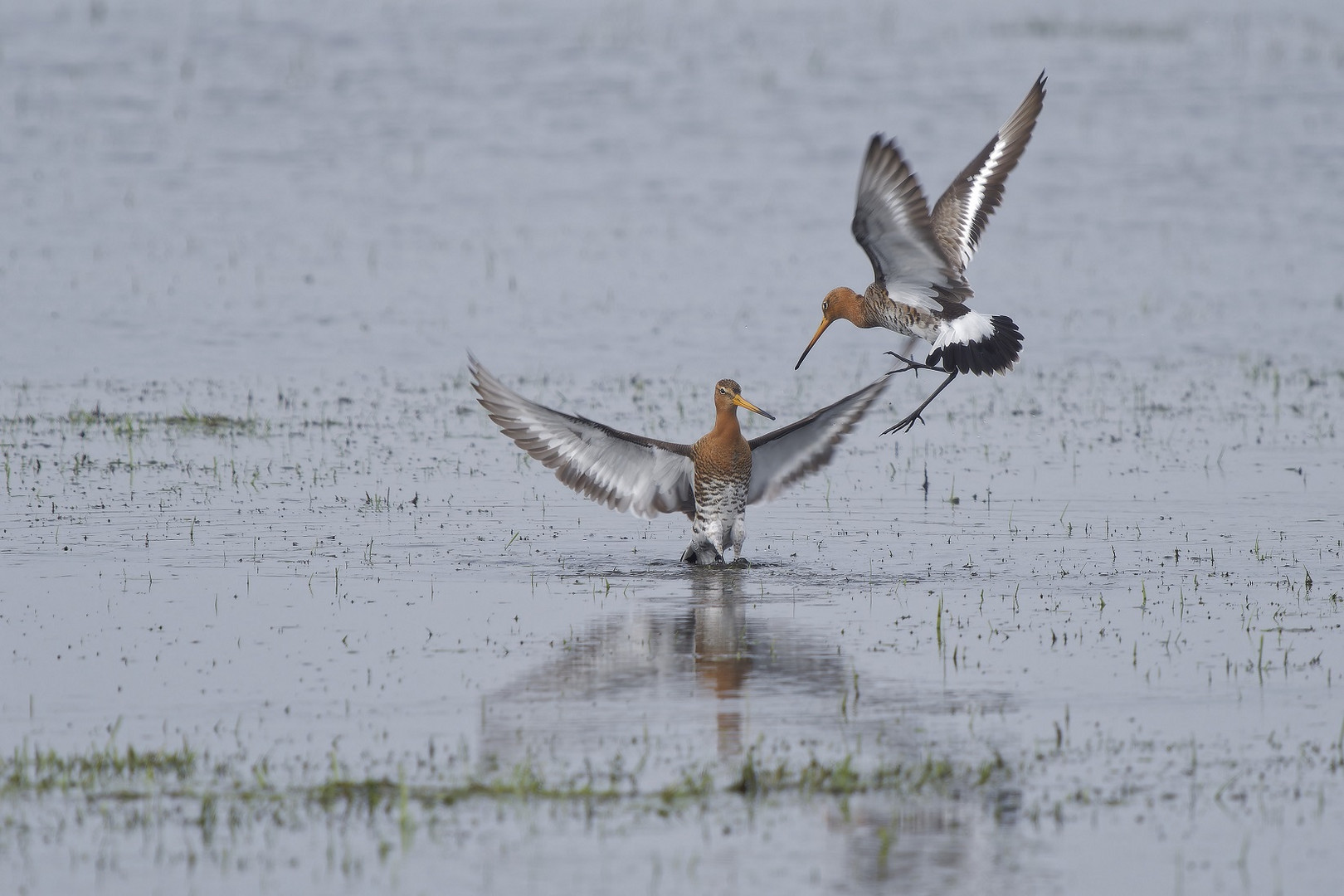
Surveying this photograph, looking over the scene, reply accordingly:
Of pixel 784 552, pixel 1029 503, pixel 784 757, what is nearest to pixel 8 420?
pixel 784 552

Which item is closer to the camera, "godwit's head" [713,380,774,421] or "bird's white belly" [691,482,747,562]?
"bird's white belly" [691,482,747,562]

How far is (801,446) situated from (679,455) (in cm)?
69

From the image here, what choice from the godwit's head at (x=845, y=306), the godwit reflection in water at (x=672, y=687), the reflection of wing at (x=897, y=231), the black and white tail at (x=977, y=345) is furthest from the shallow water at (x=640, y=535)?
the reflection of wing at (x=897, y=231)

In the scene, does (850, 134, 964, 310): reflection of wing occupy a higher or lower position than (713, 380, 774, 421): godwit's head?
higher

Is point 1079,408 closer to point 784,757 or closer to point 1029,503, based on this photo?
point 1029,503

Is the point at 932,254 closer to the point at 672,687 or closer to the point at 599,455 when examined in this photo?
the point at 599,455

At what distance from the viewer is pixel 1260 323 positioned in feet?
50.7

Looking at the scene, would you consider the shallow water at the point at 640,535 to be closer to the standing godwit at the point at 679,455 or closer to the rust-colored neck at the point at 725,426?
the standing godwit at the point at 679,455

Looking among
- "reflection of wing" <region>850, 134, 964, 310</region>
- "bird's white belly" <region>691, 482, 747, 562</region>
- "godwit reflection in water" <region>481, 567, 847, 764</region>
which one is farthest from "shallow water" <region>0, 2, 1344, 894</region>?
"reflection of wing" <region>850, 134, 964, 310</region>

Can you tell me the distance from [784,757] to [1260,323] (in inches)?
426

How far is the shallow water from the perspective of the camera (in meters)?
5.34

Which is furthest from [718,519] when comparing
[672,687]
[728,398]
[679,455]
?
[672,687]

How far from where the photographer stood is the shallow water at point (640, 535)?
17.5ft

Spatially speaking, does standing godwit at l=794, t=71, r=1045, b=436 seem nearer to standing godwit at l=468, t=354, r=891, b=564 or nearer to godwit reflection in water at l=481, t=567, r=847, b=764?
standing godwit at l=468, t=354, r=891, b=564
